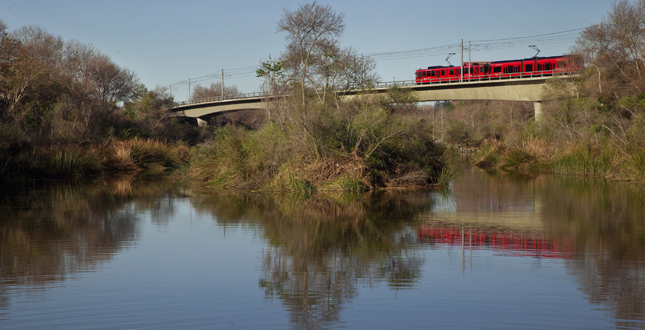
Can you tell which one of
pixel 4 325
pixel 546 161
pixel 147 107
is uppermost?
pixel 147 107

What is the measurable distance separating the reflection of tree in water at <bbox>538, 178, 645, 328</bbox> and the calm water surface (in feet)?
0.12

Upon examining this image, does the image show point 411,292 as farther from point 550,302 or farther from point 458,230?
point 458,230

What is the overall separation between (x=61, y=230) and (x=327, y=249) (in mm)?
5700

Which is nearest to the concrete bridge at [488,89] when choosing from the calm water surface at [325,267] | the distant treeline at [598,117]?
the distant treeline at [598,117]

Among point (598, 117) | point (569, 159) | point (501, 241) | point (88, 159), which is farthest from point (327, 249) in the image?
point (598, 117)

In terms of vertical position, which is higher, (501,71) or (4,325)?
(501,71)

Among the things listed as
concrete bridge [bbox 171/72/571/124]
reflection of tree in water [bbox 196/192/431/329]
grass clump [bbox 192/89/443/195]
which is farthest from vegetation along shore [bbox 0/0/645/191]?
concrete bridge [bbox 171/72/571/124]

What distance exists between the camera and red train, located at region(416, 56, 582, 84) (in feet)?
157

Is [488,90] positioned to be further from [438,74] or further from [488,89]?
[438,74]

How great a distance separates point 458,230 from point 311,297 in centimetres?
552

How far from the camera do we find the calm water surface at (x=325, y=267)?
5.78m

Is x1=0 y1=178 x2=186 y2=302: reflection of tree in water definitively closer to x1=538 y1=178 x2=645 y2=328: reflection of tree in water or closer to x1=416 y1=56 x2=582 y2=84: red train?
x1=538 y1=178 x2=645 y2=328: reflection of tree in water

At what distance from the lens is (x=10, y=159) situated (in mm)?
22875

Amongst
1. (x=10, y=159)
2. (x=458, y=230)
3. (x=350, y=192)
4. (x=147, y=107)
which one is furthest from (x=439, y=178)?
(x=147, y=107)
